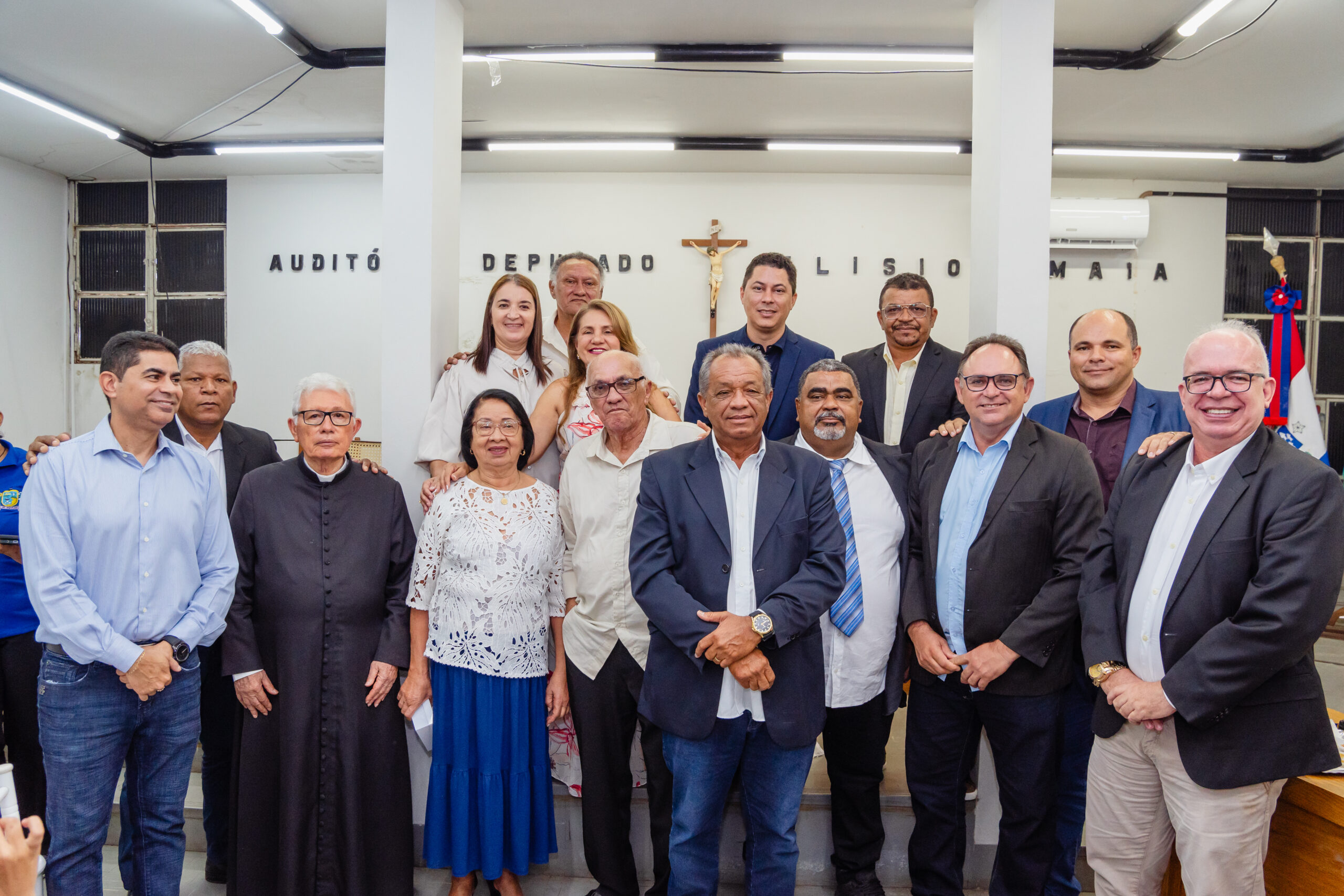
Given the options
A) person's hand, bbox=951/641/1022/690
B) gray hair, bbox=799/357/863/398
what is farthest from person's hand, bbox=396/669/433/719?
person's hand, bbox=951/641/1022/690

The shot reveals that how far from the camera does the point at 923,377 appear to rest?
3.30 meters

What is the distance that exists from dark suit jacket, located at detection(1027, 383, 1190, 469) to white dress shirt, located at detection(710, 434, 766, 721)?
1269mm

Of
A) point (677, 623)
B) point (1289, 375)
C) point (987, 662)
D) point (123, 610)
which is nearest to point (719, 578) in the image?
point (677, 623)

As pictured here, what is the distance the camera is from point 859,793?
2723 millimetres

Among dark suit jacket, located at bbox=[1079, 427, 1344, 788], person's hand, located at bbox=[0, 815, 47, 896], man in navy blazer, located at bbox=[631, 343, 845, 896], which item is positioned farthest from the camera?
man in navy blazer, located at bbox=[631, 343, 845, 896]

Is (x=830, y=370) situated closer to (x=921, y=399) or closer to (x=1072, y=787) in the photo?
(x=921, y=399)

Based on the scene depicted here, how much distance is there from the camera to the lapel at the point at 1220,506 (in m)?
1.99

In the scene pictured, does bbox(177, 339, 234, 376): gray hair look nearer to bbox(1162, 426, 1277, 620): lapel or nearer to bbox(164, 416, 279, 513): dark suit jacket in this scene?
bbox(164, 416, 279, 513): dark suit jacket

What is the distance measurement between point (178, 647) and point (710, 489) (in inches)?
66.9

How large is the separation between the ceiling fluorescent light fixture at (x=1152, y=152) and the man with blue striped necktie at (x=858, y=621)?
16.5 ft

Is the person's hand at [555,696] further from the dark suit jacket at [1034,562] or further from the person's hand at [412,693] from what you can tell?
the dark suit jacket at [1034,562]

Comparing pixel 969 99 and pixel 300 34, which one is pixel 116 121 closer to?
pixel 300 34

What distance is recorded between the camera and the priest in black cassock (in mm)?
2627


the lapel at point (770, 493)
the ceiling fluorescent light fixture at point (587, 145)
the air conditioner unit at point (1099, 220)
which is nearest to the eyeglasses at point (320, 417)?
the lapel at point (770, 493)
